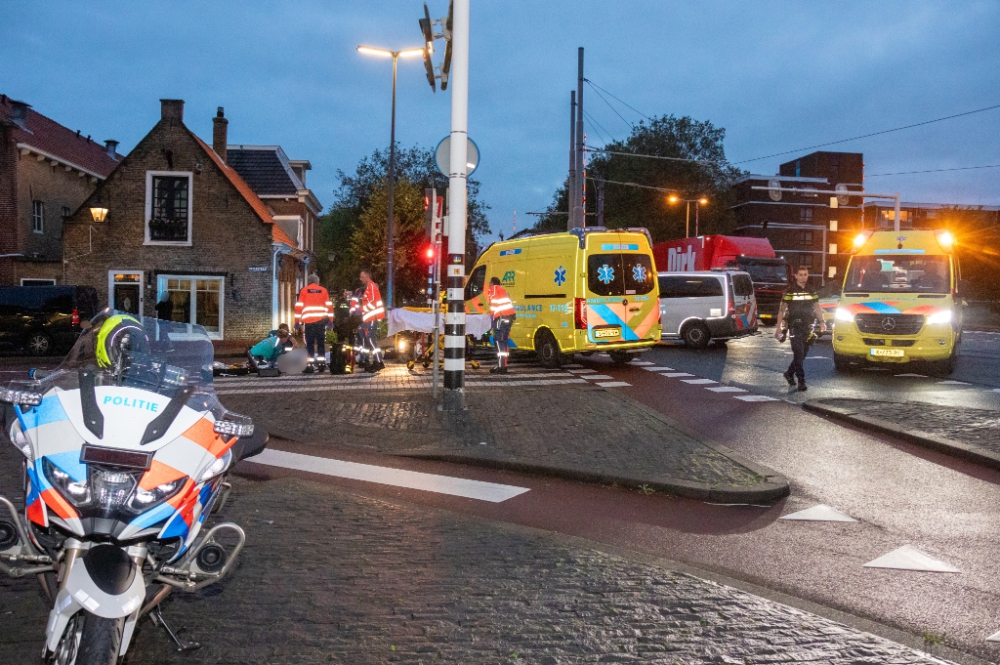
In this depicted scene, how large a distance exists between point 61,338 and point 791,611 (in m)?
23.7

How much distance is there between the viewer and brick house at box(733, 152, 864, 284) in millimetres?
88688

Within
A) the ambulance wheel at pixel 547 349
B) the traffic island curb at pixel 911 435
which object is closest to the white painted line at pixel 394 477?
the traffic island curb at pixel 911 435

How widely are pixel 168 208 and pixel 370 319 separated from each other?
15465 mm

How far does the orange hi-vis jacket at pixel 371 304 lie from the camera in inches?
652

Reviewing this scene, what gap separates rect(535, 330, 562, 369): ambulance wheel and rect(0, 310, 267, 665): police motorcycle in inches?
545

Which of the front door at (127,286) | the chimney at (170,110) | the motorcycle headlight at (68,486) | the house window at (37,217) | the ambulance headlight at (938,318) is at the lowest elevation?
the motorcycle headlight at (68,486)

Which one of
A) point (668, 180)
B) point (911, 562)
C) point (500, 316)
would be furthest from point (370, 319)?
point (668, 180)

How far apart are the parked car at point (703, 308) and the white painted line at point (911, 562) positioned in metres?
18.5

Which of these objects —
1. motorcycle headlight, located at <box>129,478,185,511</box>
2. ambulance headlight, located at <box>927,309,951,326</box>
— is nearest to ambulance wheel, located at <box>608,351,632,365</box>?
ambulance headlight, located at <box>927,309,951,326</box>

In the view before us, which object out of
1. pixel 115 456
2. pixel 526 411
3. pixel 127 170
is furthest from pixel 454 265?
pixel 127 170

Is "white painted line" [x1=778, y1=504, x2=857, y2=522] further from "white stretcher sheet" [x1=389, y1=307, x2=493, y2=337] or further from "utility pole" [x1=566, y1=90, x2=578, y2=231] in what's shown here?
"utility pole" [x1=566, y1=90, x2=578, y2=231]

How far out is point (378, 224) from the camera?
1708 inches

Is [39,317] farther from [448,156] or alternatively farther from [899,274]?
[899,274]

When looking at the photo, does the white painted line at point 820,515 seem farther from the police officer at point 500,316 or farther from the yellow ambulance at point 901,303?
the police officer at point 500,316
